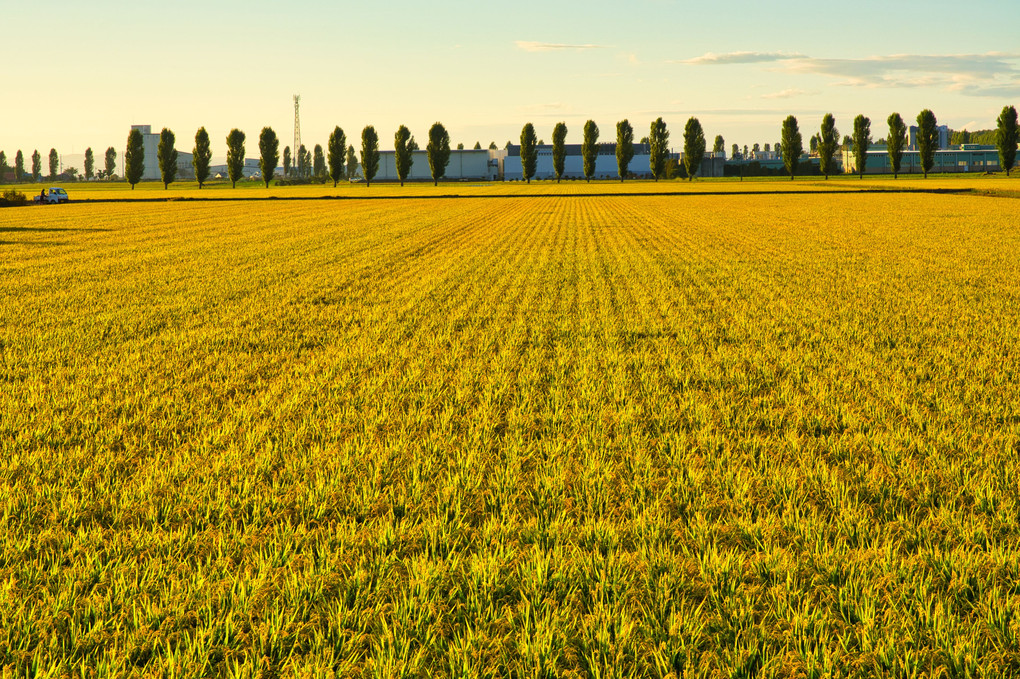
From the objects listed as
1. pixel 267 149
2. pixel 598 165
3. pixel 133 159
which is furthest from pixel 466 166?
pixel 133 159

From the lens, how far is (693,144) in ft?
405

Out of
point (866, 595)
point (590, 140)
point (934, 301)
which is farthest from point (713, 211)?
point (590, 140)

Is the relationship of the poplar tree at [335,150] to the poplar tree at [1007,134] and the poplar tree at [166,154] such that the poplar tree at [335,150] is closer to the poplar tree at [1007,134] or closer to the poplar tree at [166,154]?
the poplar tree at [166,154]

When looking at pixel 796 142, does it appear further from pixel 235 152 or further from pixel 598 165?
pixel 235 152

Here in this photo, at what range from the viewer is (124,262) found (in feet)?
72.2

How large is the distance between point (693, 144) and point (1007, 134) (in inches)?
1616

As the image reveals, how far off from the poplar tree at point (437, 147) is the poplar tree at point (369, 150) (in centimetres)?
887

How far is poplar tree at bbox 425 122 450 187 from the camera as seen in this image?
12244cm

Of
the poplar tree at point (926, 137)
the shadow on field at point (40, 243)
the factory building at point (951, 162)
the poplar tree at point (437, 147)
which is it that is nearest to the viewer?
the shadow on field at point (40, 243)

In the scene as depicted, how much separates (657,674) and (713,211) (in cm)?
4633

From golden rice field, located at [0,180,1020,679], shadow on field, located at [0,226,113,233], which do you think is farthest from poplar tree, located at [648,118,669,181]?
golden rice field, located at [0,180,1020,679]

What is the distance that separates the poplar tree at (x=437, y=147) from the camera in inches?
4820

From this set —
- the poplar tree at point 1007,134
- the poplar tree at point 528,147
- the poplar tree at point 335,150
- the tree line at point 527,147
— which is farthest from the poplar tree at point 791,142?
the poplar tree at point 335,150

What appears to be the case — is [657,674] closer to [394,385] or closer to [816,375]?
[394,385]
